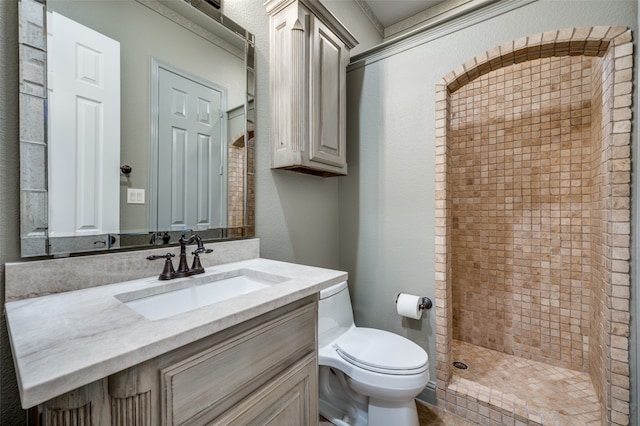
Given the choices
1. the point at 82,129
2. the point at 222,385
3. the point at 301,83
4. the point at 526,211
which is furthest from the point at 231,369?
the point at 526,211

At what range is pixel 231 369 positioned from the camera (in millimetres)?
707

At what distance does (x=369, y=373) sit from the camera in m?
1.32

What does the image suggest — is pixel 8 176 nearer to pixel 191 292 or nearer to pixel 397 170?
pixel 191 292

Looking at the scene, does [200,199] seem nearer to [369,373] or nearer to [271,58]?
[271,58]

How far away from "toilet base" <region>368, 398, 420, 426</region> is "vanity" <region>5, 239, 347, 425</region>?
0.55 m

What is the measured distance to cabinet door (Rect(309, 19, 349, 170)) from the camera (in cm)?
160

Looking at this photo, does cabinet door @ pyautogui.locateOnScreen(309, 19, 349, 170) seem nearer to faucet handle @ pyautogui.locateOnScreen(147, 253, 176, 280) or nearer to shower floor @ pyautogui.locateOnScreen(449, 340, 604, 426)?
faucet handle @ pyautogui.locateOnScreen(147, 253, 176, 280)

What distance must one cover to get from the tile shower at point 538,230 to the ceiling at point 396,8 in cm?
88

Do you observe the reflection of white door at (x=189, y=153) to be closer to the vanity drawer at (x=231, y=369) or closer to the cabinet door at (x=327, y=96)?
the cabinet door at (x=327, y=96)

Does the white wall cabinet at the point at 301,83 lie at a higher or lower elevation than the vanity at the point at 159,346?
higher

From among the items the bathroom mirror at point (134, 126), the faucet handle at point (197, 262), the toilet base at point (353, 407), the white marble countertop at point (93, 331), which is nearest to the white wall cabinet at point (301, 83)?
the bathroom mirror at point (134, 126)

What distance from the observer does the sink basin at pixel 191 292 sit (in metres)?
0.91

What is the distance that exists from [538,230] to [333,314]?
173 centimetres

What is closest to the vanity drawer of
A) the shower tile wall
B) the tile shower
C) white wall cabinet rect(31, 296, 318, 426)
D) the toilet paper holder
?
white wall cabinet rect(31, 296, 318, 426)
